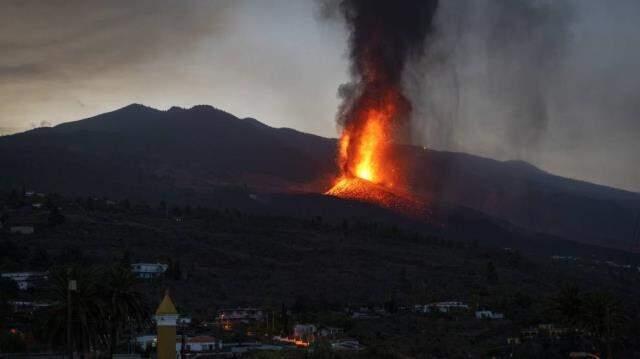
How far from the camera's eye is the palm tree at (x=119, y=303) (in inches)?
2208

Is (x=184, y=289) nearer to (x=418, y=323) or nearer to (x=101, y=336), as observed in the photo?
(x=418, y=323)

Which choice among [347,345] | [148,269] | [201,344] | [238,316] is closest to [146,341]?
[201,344]

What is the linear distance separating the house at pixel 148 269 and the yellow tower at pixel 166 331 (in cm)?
6042

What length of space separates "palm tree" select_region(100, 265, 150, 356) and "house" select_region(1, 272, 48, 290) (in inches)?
1663

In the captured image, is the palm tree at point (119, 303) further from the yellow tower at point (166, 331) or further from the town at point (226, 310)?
the yellow tower at point (166, 331)

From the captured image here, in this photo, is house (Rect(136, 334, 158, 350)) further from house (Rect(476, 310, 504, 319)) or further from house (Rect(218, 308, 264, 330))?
house (Rect(476, 310, 504, 319))

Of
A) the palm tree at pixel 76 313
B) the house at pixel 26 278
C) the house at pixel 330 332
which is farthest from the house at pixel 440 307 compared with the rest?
the palm tree at pixel 76 313

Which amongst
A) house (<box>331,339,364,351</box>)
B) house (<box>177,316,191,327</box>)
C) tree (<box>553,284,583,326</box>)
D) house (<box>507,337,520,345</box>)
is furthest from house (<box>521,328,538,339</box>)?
house (<box>177,316,191,327</box>)

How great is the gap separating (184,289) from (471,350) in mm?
38835

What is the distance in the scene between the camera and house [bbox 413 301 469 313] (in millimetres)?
108963

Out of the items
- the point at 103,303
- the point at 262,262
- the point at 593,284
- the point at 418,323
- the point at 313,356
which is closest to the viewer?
the point at 103,303

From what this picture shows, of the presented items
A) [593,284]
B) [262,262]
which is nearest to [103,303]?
[262,262]

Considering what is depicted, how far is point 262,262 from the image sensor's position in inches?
5458

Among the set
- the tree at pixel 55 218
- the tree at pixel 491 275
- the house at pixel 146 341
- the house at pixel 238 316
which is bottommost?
the house at pixel 146 341
